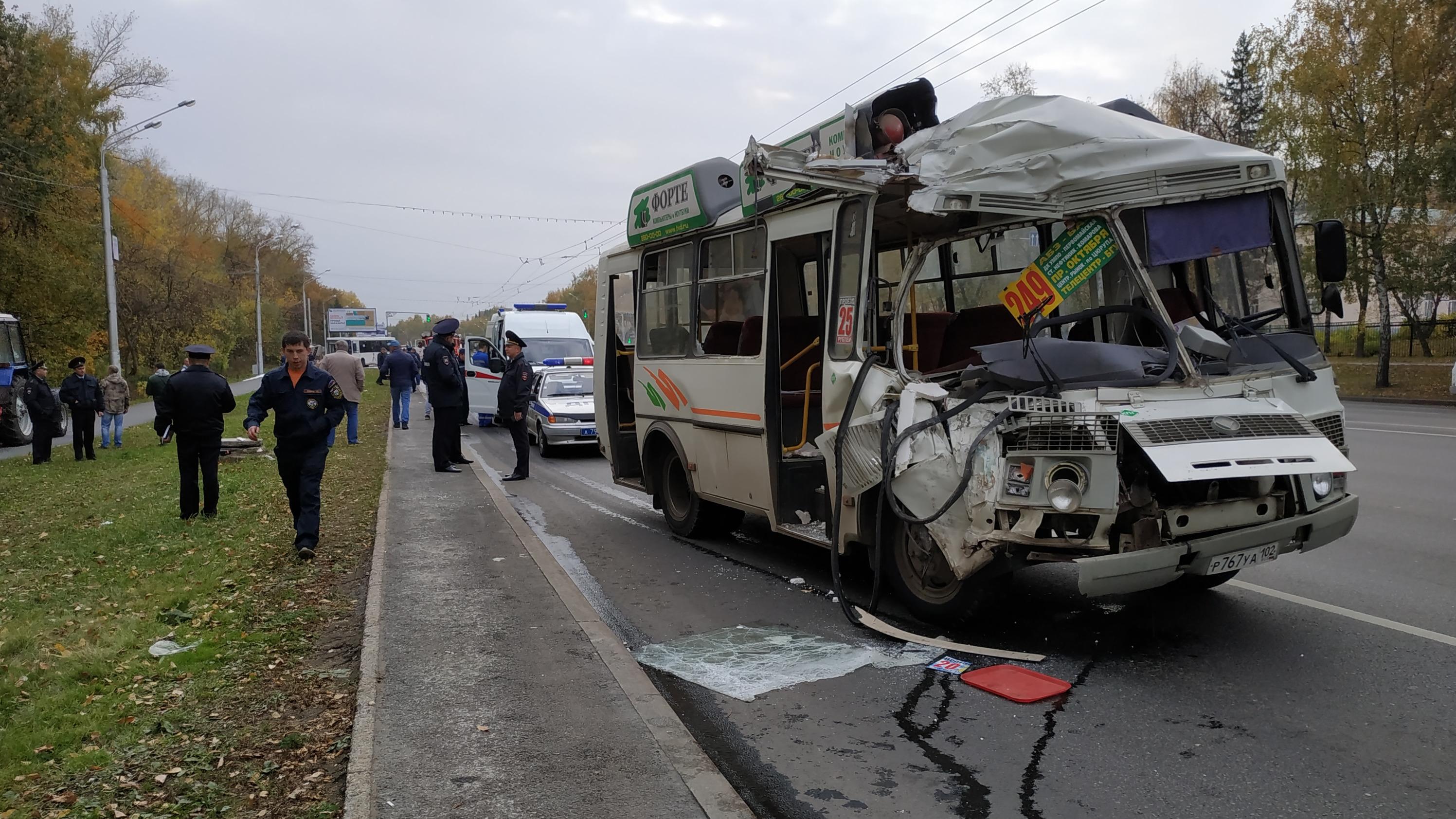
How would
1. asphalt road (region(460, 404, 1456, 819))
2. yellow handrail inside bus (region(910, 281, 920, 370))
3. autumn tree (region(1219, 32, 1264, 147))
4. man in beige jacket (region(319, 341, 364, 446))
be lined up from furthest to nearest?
autumn tree (region(1219, 32, 1264, 147)) → man in beige jacket (region(319, 341, 364, 446)) → yellow handrail inside bus (region(910, 281, 920, 370)) → asphalt road (region(460, 404, 1456, 819))

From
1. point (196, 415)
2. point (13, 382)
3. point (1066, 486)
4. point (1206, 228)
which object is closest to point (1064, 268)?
point (1206, 228)

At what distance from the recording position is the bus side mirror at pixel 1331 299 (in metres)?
5.88

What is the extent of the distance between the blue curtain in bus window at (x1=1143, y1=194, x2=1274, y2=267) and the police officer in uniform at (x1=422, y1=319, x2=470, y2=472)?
9976mm

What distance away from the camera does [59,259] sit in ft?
107

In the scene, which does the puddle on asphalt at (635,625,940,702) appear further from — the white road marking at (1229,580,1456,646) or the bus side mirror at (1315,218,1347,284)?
the bus side mirror at (1315,218,1347,284)

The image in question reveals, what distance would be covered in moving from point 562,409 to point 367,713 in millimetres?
12395

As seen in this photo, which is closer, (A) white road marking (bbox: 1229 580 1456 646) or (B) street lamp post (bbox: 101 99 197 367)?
(A) white road marking (bbox: 1229 580 1456 646)

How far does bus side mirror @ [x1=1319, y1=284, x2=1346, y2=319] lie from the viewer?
588cm

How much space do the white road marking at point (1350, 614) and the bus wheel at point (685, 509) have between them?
4041 mm

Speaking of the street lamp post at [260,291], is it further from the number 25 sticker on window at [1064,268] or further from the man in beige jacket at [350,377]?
the number 25 sticker on window at [1064,268]

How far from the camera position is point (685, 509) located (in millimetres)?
9219

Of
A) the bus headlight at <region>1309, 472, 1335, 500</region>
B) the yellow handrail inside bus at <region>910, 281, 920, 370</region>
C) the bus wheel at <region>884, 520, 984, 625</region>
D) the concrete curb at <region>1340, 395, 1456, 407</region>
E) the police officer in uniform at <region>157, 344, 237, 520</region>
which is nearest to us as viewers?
the bus headlight at <region>1309, 472, 1335, 500</region>

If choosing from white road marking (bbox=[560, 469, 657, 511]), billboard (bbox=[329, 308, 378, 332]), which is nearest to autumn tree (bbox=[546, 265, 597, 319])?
billboard (bbox=[329, 308, 378, 332])

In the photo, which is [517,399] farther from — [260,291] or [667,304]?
[260,291]
